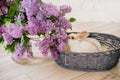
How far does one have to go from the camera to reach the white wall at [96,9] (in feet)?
5.75

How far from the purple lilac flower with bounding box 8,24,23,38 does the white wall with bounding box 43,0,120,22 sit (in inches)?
48.5

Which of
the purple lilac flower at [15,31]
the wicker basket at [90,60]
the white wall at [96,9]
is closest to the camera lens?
the purple lilac flower at [15,31]

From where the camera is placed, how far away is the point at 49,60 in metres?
0.86

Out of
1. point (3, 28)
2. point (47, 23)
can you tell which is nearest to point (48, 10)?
point (47, 23)

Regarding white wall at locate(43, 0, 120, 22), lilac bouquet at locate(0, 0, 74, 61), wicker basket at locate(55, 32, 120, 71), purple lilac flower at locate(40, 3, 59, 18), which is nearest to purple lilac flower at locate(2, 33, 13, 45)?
lilac bouquet at locate(0, 0, 74, 61)

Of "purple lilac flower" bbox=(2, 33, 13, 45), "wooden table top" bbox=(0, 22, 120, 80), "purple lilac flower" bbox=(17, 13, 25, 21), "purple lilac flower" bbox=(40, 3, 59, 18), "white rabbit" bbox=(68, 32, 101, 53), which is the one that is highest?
"purple lilac flower" bbox=(40, 3, 59, 18)

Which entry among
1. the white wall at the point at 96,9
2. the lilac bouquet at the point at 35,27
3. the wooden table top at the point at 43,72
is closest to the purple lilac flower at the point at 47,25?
the lilac bouquet at the point at 35,27

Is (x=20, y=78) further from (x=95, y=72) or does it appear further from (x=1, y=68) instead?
(x=95, y=72)

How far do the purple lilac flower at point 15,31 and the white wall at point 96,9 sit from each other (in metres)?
1.23

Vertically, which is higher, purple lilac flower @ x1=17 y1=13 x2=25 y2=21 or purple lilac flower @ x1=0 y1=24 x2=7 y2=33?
purple lilac flower @ x1=17 y1=13 x2=25 y2=21

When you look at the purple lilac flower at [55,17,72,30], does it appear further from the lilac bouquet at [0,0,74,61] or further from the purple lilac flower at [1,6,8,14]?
the purple lilac flower at [1,6,8,14]

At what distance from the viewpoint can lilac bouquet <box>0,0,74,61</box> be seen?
0.54 metres

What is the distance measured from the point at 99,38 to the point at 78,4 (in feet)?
3.37

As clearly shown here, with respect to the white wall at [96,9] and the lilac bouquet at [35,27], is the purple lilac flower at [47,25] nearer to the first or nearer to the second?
the lilac bouquet at [35,27]
